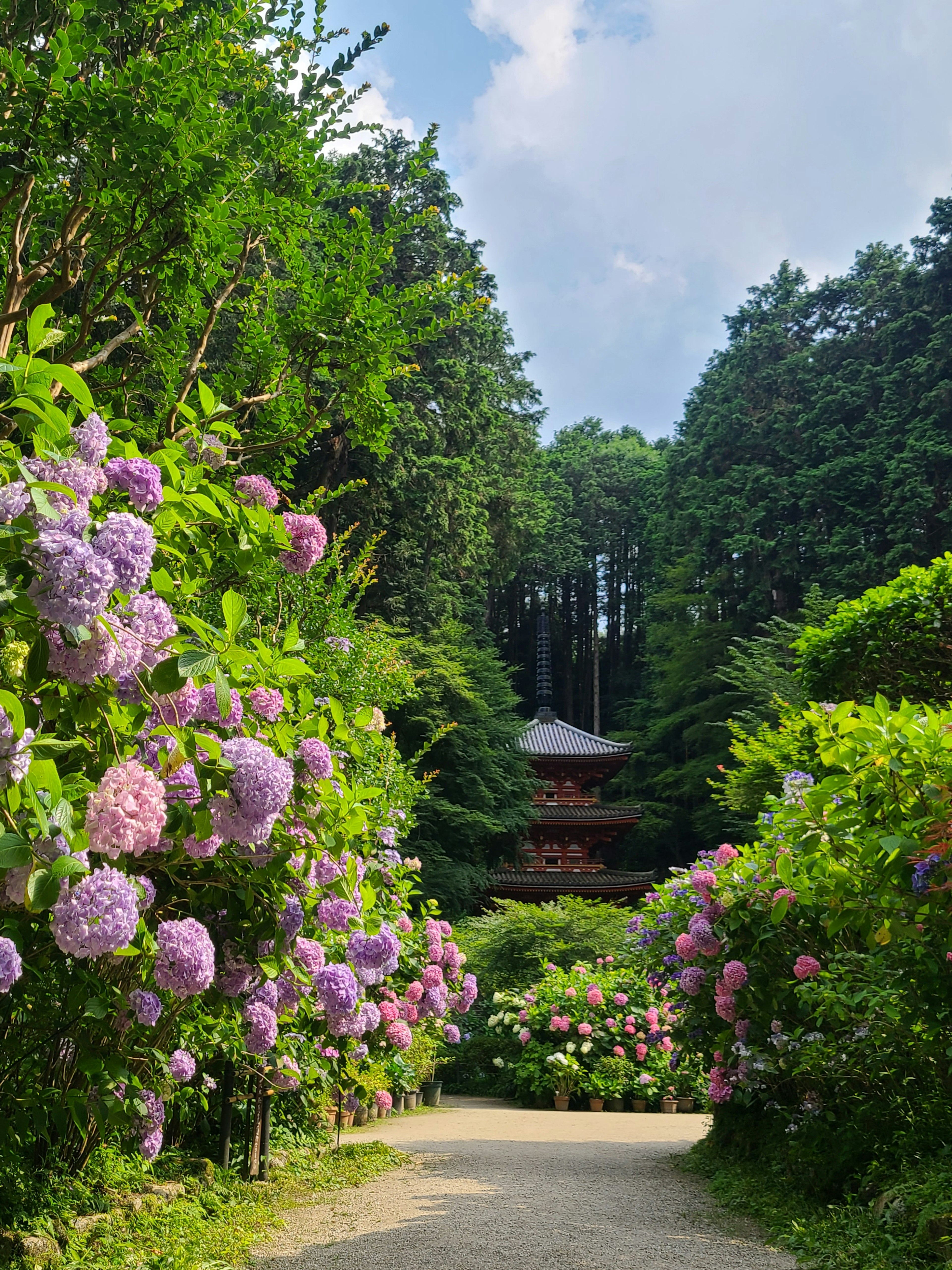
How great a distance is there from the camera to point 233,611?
1.69 metres

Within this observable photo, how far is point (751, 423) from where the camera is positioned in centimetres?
2219

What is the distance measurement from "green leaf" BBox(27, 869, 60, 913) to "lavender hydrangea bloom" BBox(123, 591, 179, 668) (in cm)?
39

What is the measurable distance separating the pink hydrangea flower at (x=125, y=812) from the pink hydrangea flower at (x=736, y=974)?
326 cm

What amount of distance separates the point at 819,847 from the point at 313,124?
423cm

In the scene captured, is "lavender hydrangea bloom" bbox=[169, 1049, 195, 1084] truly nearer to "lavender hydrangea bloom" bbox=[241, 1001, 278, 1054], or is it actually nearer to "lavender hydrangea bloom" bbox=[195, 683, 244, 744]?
"lavender hydrangea bloom" bbox=[241, 1001, 278, 1054]

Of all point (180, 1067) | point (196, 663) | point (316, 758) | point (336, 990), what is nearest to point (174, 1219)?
point (180, 1067)

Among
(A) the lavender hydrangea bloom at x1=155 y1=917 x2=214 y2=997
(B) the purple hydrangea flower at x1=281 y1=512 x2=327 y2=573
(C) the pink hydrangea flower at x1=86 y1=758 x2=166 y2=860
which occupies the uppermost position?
(B) the purple hydrangea flower at x1=281 y1=512 x2=327 y2=573

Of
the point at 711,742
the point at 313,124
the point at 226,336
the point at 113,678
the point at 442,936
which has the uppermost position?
the point at 226,336

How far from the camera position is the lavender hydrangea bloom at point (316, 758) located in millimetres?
2115

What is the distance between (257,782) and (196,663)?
289 mm

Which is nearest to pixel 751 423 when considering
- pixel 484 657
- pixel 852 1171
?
pixel 484 657

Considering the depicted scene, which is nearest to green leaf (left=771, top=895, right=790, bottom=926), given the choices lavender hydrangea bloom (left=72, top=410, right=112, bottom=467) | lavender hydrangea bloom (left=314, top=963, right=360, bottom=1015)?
lavender hydrangea bloom (left=314, top=963, right=360, bottom=1015)

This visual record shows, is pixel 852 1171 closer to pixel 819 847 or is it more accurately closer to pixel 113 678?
pixel 819 847

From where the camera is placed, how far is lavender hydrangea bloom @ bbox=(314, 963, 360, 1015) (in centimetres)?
315
